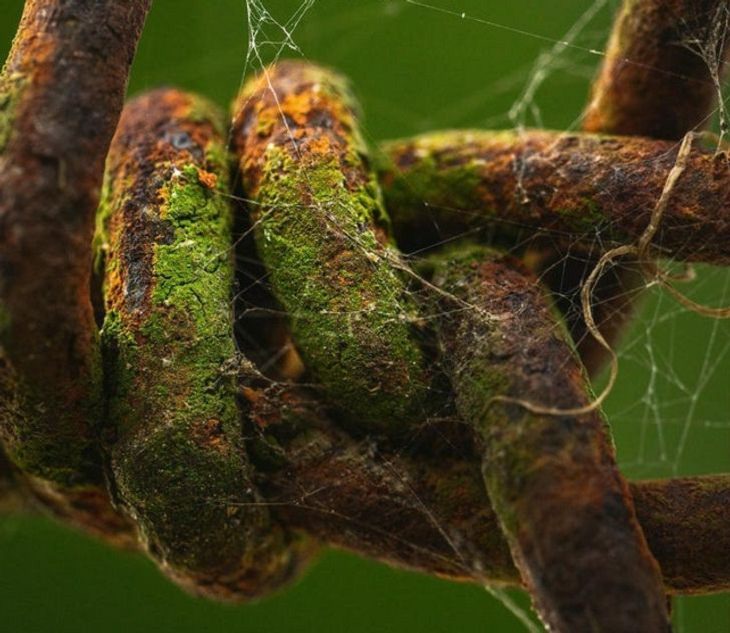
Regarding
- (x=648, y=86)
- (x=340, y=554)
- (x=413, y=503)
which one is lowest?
(x=340, y=554)

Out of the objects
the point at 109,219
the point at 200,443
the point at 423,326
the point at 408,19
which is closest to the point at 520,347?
the point at 423,326

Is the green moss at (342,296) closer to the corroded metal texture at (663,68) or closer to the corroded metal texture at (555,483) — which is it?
the corroded metal texture at (555,483)

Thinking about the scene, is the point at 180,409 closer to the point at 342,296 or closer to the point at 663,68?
the point at 342,296

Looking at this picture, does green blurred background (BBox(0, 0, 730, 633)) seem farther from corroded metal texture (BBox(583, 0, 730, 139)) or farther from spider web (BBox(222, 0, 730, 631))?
corroded metal texture (BBox(583, 0, 730, 139))

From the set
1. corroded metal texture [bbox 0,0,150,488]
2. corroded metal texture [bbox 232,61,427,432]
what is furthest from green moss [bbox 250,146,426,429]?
corroded metal texture [bbox 0,0,150,488]

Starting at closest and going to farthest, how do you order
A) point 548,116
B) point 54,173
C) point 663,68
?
point 54,173 < point 663,68 < point 548,116

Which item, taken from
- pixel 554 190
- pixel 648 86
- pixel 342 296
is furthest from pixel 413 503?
pixel 648 86

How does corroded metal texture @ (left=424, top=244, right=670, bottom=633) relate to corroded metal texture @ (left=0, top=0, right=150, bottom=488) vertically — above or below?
below

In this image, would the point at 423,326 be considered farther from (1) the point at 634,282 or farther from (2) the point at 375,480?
(1) the point at 634,282
